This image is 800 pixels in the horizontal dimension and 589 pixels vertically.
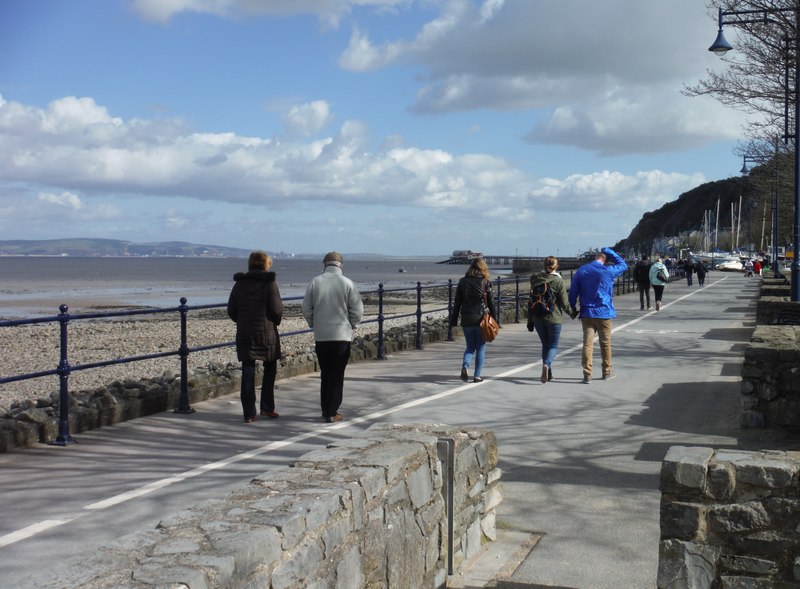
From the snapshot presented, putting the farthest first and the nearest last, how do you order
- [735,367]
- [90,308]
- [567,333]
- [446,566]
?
[90,308], [567,333], [735,367], [446,566]

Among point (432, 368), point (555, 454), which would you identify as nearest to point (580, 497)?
point (555, 454)

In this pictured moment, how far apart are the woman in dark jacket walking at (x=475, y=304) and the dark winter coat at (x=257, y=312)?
353 centimetres

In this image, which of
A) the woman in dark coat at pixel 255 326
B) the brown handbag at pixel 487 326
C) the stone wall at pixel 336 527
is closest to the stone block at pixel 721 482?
the stone wall at pixel 336 527

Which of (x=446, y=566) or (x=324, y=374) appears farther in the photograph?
(x=324, y=374)

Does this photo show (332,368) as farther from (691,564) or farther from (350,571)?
(350,571)

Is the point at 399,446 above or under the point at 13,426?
above

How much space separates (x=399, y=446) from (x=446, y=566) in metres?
0.91

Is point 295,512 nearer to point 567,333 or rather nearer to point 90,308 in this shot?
point 567,333

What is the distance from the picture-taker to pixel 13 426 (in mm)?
8562

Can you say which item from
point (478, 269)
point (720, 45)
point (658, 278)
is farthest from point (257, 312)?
point (658, 278)

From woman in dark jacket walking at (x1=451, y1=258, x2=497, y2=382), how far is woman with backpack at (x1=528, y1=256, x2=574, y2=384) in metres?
0.68

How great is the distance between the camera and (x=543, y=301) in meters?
13.0

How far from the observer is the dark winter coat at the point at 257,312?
32.4 ft

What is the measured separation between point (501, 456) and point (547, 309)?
5099mm
